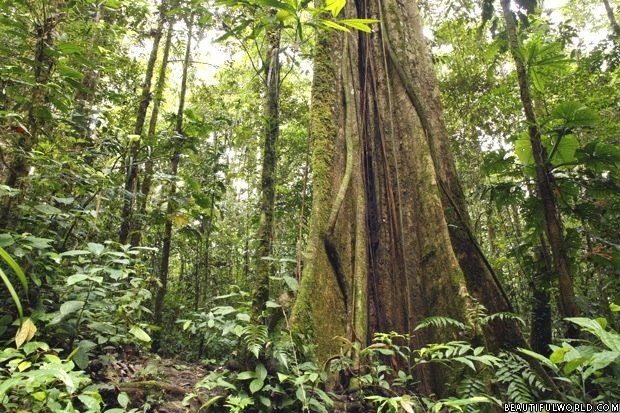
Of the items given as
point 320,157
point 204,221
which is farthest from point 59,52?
point 204,221

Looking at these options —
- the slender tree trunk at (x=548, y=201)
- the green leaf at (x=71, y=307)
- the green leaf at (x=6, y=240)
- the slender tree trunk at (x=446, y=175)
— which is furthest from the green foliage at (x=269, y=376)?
the slender tree trunk at (x=548, y=201)

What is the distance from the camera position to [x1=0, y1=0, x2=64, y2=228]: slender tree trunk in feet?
7.88

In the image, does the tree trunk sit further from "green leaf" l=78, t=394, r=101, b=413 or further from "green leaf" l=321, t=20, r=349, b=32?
"green leaf" l=321, t=20, r=349, b=32

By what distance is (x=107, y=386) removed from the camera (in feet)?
7.02

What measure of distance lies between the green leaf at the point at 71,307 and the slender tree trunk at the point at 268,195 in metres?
0.91

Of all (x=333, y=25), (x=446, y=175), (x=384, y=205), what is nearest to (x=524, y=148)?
(x=446, y=175)

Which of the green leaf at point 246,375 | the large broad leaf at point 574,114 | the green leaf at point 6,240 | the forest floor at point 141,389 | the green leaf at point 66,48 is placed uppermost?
the green leaf at point 66,48

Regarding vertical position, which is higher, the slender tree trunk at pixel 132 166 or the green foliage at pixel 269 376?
the slender tree trunk at pixel 132 166

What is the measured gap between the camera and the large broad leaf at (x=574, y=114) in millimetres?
2963

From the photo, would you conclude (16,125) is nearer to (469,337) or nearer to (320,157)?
(320,157)

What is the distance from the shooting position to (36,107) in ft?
7.94

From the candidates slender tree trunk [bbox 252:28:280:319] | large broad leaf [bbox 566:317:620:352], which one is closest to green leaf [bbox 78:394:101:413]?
slender tree trunk [bbox 252:28:280:319]

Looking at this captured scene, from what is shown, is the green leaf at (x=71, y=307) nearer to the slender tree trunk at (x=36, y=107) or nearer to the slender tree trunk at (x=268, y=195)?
the slender tree trunk at (x=36, y=107)

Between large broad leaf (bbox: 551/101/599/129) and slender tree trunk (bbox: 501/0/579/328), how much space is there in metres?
0.26
